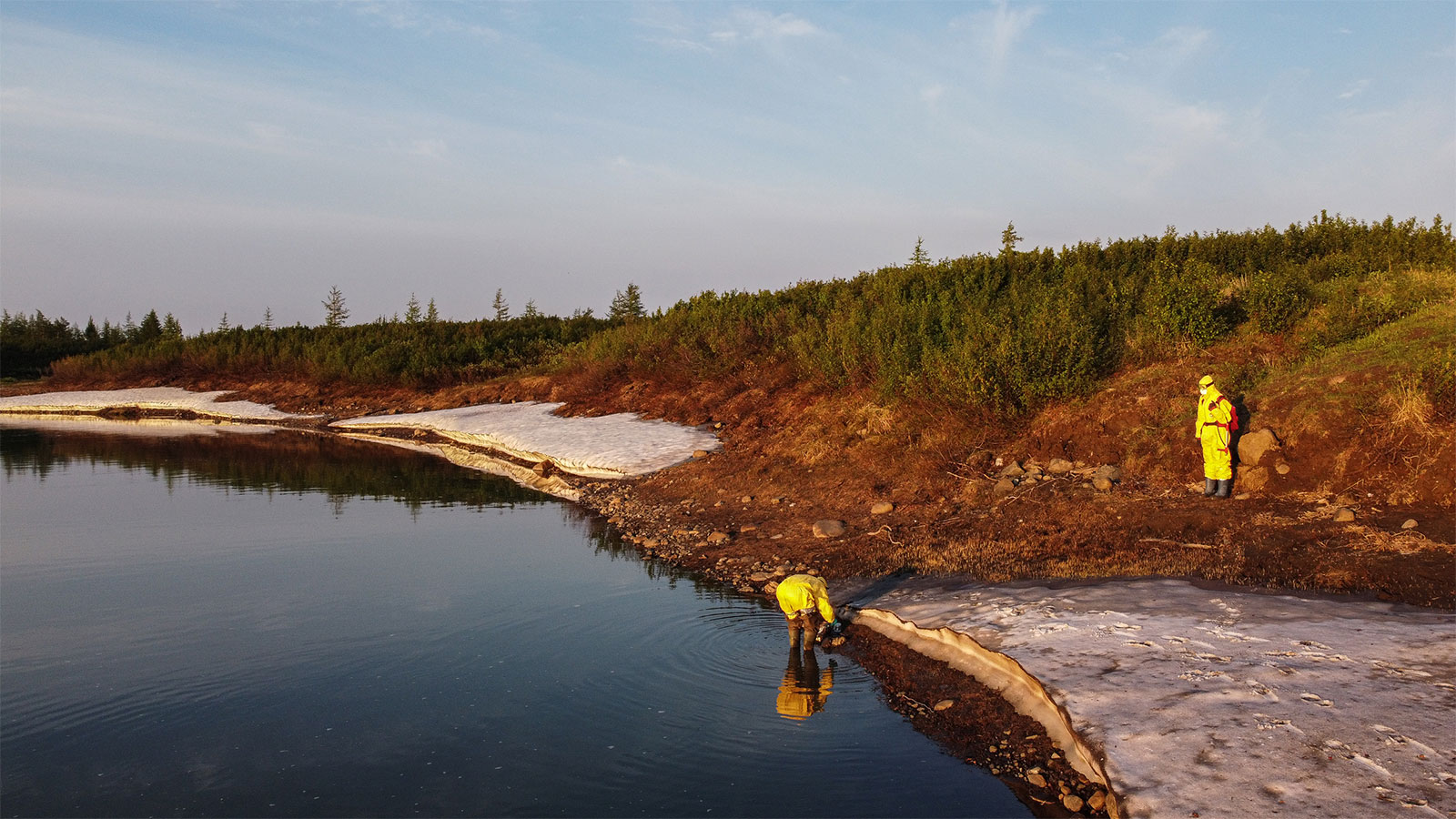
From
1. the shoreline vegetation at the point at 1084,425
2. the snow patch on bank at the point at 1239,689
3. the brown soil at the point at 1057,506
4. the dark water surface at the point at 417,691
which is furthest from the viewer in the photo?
the shoreline vegetation at the point at 1084,425

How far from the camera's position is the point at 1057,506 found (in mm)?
12234

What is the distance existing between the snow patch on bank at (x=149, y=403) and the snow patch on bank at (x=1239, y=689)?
114 feet

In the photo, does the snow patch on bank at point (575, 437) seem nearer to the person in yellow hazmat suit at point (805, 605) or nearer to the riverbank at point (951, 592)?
the riverbank at point (951, 592)

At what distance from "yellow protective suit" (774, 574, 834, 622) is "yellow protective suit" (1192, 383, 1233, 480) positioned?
6220mm

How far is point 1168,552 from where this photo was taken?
34.0 feet

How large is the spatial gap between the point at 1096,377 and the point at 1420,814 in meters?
11.2

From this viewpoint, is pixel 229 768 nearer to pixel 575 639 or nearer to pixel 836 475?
pixel 575 639

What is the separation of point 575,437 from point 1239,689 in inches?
703

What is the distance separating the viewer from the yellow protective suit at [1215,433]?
38.1 feet

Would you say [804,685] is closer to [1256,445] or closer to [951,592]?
[951,592]

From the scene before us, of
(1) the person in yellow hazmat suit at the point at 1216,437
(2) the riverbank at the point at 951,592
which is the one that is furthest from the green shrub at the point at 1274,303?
(2) the riverbank at the point at 951,592

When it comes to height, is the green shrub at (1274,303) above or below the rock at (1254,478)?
above

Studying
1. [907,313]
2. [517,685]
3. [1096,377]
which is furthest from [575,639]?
[907,313]

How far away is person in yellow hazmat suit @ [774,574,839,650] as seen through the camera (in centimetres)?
823
